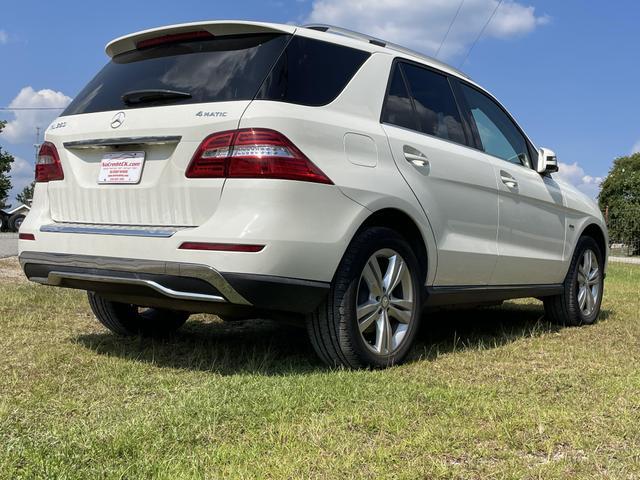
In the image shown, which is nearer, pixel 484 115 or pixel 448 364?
pixel 448 364

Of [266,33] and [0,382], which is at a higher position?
[266,33]

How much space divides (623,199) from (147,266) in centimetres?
6353

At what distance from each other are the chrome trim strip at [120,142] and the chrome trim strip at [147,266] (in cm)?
59

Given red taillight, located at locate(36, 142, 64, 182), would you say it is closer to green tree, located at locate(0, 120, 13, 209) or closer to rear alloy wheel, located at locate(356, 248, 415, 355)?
rear alloy wheel, located at locate(356, 248, 415, 355)

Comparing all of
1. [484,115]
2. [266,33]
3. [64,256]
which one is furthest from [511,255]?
[64,256]

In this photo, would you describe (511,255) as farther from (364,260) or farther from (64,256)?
(64,256)

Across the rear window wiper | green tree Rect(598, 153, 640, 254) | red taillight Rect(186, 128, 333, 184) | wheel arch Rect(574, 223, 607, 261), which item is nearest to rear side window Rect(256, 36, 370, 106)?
red taillight Rect(186, 128, 333, 184)

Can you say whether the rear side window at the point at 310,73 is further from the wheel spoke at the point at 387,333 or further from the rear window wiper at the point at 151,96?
the wheel spoke at the point at 387,333

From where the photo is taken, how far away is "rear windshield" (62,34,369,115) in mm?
3467

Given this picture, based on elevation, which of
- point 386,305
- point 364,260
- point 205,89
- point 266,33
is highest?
point 266,33

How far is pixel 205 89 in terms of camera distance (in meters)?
3.53

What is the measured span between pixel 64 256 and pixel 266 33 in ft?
5.21

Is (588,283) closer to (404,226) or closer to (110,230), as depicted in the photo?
(404,226)

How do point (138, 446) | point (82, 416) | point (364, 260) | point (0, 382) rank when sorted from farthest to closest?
point (364, 260), point (0, 382), point (82, 416), point (138, 446)
